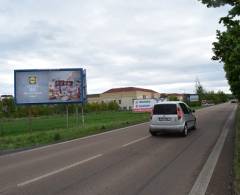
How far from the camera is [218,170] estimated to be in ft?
32.7

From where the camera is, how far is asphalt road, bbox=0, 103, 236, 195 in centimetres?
814

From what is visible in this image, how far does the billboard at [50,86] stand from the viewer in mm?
31281

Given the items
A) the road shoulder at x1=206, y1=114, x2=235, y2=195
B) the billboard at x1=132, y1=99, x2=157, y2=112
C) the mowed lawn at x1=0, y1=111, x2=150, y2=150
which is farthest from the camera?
the billboard at x1=132, y1=99, x2=157, y2=112

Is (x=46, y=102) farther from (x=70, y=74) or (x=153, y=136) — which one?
(x=153, y=136)

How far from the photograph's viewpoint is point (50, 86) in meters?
32.3

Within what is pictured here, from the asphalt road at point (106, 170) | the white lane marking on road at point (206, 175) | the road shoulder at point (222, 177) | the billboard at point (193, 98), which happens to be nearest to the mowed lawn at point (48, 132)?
the asphalt road at point (106, 170)

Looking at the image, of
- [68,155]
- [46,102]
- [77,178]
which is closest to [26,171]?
[77,178]

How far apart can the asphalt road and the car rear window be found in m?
4.66

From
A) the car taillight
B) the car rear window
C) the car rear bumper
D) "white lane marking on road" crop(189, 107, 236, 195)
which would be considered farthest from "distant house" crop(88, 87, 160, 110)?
"white lane marking on road" crop(189, 107, 236, 195)

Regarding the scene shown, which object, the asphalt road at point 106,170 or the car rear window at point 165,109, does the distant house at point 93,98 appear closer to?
Answer: the car rear window at point 165,109

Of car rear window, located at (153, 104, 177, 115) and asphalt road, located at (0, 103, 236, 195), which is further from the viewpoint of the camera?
car rear window, located at (153, 104, 177, 115)

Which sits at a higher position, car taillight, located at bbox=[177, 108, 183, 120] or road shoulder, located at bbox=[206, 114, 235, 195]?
car taillight, located at bbox=[177, 108, 183, 120]

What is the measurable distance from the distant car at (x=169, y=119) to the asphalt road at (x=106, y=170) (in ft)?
13.9

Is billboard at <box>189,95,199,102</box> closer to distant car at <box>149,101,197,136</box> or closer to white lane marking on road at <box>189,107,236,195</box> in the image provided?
distant car at <box>149,101,197,136</box>
